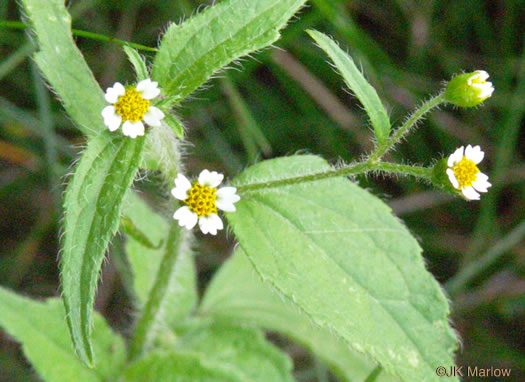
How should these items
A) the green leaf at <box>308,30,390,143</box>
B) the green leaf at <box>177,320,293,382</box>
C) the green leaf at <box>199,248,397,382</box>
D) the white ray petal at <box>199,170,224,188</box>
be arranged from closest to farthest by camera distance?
1. the green leaf at <box>308,30,390,143</box>
2. the white ray petal at <box>199,170,224,188</box>
3. the green leaf at <box>177,320,293,382</box>
4. the green leaf at <box>199,248,397,382</box>

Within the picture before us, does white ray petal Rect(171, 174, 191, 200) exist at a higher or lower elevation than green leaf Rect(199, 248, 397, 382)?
lower

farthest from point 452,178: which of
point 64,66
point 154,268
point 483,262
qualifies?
point 483,262

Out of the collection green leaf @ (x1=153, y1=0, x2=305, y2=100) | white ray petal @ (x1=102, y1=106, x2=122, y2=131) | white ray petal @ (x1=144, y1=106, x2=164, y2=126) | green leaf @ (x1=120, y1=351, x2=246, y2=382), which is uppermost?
green leaf @ (x1=153, y1=0, x2=305, y2=100)

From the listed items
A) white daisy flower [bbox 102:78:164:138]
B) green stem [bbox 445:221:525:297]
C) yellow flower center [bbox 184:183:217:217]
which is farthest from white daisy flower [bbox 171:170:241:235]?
green stem [bbox 445:221:525:297]

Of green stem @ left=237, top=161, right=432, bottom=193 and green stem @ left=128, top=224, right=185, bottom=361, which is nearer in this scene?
green stem @ left=237, top=161, right=432, bottom=193

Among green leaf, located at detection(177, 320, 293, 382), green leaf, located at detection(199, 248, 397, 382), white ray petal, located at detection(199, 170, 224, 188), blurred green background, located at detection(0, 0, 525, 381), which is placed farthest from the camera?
blurred green background, located at detection(0, 0, 525, 381)

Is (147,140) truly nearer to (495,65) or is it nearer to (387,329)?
(387,329)

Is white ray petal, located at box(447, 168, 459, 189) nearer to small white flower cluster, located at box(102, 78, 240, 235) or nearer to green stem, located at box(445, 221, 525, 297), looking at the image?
small white flower cluster, located at box(102, 78, 240, 235)
